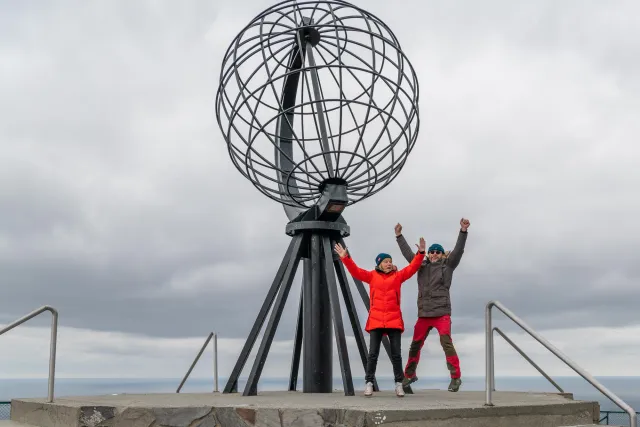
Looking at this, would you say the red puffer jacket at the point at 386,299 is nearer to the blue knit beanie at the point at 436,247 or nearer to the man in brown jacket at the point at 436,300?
the man in brown jacket at the point at 436,300

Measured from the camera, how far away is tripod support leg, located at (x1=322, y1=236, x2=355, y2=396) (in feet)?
20.7

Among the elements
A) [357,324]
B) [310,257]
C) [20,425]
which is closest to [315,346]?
[357,324]

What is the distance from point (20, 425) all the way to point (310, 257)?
3392mm

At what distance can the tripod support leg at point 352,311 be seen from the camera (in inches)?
285

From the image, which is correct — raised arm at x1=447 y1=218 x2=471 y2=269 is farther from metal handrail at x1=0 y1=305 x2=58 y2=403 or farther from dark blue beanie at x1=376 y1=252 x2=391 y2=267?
metal handrail at x1=0 y1=305 x2=58 y2=403

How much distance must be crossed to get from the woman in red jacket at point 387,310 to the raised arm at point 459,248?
49 centimetres

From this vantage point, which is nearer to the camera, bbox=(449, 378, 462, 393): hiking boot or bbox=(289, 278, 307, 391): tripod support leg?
bbox=(449, 378, 462, 393): hiking boot

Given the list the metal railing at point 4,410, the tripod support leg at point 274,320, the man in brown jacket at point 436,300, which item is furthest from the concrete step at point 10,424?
the man in brown jacket at point 436,300

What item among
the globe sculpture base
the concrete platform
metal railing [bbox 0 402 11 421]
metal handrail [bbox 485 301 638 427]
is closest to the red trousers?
the globe sculpture base

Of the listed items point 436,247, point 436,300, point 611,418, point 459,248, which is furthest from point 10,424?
point 611,418

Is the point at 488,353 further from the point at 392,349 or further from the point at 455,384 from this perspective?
the point at 455,384

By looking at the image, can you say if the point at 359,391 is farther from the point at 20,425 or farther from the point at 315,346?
the point at 20,425

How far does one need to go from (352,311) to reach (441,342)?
1.23 meters

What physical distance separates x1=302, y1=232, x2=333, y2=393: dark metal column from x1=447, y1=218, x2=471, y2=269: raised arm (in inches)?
61.9
